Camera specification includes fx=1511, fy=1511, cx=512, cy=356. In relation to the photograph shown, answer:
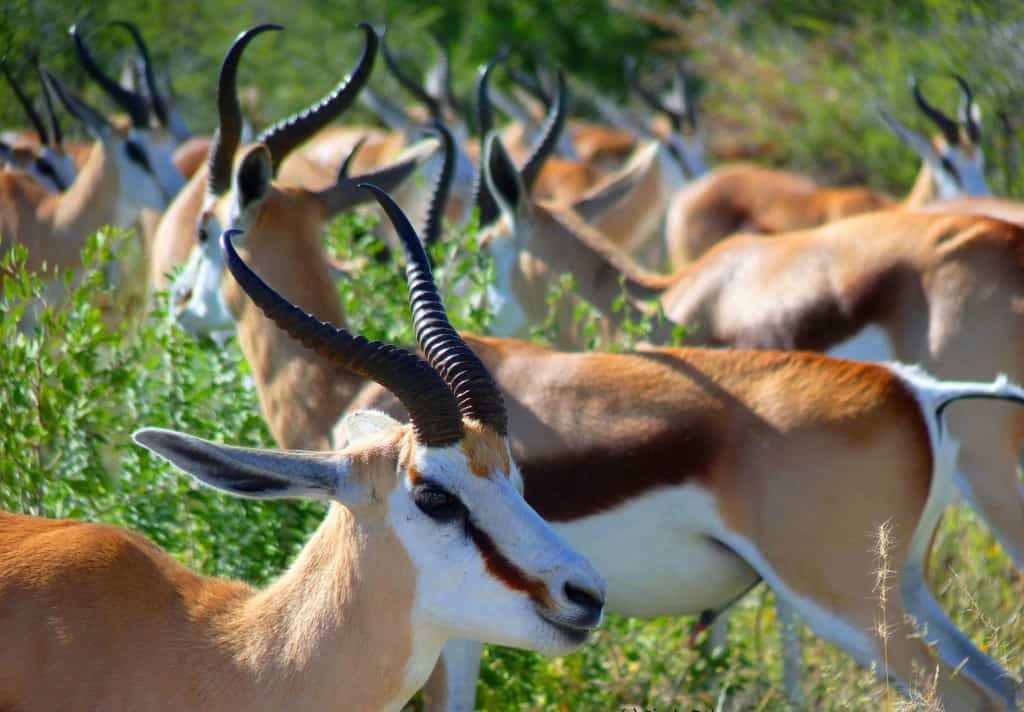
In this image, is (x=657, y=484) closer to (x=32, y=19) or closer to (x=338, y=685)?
(x=338, y=685)

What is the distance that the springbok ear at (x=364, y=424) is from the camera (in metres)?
3.21

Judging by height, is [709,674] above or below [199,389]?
below

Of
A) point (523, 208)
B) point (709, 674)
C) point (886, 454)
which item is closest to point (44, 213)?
point (523, 208)

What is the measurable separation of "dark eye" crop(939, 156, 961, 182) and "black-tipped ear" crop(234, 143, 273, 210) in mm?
7867

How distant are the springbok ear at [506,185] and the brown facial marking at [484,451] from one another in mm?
3575

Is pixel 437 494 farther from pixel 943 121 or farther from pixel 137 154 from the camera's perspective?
pixel 943 121

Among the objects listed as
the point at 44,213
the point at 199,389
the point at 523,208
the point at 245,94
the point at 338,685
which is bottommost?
the point at 245,94

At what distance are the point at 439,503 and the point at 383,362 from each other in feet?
0.99

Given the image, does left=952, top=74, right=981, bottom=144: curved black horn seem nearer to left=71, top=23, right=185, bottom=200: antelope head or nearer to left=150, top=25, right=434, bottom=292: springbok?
left=71, top=23, right=185, bottom=200: antelope head

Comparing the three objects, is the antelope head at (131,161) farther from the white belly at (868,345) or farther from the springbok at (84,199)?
the white belly at (868,345)

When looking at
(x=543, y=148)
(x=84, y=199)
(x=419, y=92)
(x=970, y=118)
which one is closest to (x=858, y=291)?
(x=543, y=148)

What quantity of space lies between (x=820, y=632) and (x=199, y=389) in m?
1.99

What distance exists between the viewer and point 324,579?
2990 millimetres

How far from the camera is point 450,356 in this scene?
3.12 meters
